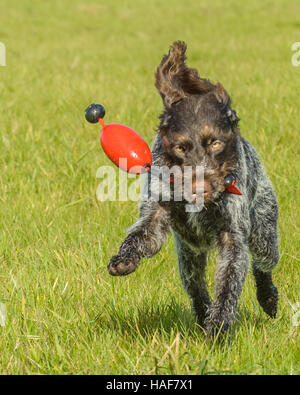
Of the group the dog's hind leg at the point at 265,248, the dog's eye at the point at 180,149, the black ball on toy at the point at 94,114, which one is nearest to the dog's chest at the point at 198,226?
the dog's eye at the point at 180,149

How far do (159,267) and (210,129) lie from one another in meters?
1.69

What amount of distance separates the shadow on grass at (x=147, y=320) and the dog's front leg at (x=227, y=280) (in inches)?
6.1

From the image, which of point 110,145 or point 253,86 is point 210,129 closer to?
point 110,145

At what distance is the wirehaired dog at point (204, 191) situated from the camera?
Answer: 398cm

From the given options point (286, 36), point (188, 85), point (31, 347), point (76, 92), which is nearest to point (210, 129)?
point (188, 85)

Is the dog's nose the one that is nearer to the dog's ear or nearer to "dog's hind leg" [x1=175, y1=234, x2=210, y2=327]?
the dog's ear

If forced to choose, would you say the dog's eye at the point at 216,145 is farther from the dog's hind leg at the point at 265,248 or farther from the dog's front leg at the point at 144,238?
the dog's hind leg at the point at 265,248

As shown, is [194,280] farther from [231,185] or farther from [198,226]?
[231,185]

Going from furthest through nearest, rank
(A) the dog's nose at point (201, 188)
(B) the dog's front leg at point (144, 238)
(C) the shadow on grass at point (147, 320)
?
(C) the shadow on grass at point (147, 320)
(B) the dog's front leg at point (144, 238)
(A) the dog's nose at point (201, 188)

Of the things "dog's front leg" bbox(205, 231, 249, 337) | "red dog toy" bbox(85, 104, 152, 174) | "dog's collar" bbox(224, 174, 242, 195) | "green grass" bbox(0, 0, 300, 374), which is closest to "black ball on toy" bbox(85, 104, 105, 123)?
"red dog toy" bbox(85, 104, 152, 174)

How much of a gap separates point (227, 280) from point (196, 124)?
0.91 metres

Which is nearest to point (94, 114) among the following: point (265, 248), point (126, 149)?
point (126, 149)

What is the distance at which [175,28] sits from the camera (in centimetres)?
1934

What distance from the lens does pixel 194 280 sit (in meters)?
4.82
